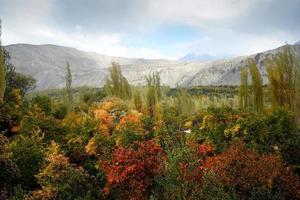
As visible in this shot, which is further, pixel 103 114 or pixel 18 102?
A: pixel 103 114

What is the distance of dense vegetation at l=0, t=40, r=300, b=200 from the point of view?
12.5m

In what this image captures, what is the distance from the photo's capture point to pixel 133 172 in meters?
14.9

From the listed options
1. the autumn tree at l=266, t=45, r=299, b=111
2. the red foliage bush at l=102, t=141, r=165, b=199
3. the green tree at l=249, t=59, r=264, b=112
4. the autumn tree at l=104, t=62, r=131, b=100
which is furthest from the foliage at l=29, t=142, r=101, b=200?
the autumn tree at l=104, t=62, r=131, b=100

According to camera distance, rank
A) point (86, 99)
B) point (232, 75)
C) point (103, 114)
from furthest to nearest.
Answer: point (232, 75) → point (86, 99) → point (103, 114)

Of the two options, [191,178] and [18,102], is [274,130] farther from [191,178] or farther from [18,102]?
[18,102]

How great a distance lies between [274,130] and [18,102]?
54.8 ft

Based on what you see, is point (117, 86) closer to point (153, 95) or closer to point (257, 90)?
point (153, 95)

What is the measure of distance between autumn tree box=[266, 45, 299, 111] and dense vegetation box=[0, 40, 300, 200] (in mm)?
68

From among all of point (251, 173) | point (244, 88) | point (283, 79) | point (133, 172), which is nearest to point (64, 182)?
point (133, 172)

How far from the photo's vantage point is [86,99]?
49844 mm

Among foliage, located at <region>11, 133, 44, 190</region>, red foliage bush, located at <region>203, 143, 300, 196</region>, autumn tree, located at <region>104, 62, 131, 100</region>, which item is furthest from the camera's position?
→ autumn tree, located at <region>104, 62, 131, 100</region>

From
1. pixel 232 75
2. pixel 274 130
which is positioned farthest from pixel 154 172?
pixel 232 75

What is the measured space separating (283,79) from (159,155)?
1541cm

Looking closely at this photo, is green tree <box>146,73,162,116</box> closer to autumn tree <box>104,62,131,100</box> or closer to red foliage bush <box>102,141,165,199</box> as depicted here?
autumn tree <box>104,62,131,100</box>
